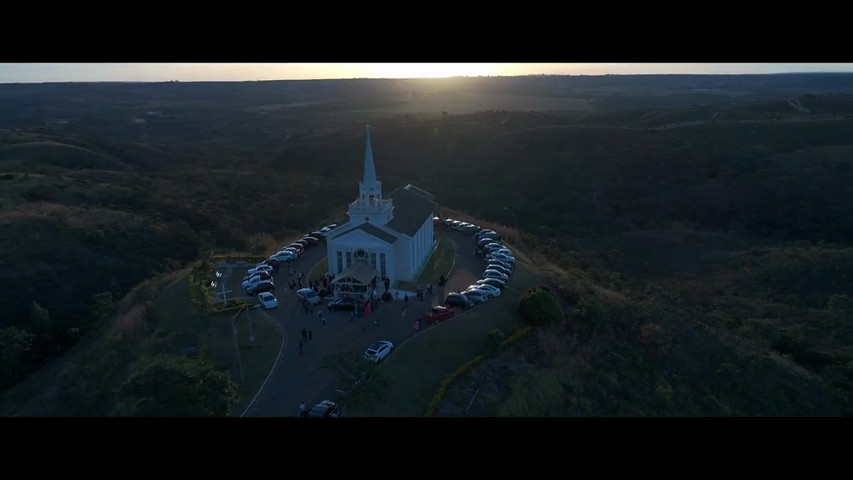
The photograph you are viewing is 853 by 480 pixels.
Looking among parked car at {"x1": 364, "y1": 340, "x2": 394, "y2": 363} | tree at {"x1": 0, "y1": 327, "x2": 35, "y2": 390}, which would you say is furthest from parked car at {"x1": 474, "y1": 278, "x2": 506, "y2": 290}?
tree at {"x1": 0, "y1": 327, "x2": 35, "y2": 390}

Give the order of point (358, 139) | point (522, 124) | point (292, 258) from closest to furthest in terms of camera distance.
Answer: point (292, 258) → point (358, 139) → point (522, 124)

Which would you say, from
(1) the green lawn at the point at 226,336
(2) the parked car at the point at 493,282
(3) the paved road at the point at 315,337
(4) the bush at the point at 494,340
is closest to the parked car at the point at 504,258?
(3) the paved road at the point at 315,337

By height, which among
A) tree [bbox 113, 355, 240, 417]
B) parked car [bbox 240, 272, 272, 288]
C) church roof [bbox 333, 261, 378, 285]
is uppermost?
tree [bbox 113, 355, 240, 417]

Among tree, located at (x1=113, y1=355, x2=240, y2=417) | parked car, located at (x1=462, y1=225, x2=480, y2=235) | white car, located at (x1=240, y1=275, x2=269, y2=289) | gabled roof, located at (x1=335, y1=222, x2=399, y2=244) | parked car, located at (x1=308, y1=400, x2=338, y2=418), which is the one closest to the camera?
tree, located at (x1=113, y1=355, x2=240, y2=417)

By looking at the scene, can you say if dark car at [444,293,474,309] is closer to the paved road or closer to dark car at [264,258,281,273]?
the paved road
